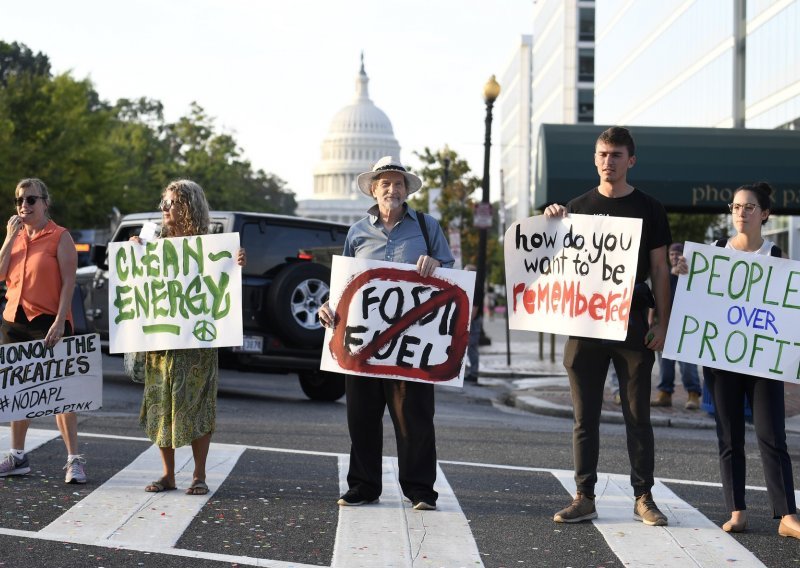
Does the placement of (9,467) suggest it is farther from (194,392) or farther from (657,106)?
(657,106)

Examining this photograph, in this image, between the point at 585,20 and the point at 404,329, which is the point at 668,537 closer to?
the point at 404,329

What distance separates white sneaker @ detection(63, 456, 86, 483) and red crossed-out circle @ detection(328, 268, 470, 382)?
5.52 feet

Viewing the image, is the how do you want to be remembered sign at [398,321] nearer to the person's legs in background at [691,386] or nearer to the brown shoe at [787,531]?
the brown shoe at [787,531]

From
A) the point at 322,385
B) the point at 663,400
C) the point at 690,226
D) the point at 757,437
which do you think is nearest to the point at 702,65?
the point at 690,226

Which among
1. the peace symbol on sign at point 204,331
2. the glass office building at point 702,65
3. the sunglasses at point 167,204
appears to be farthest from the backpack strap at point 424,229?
the glass office building at point 702,65

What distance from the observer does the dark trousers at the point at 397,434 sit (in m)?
7.64

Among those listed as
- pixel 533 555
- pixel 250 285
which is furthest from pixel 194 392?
pixel 250 285

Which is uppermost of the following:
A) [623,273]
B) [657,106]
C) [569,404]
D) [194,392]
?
[657,106]

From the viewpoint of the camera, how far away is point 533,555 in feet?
21.1

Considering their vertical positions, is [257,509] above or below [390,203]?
below

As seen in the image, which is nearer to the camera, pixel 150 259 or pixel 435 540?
pixel 435 540

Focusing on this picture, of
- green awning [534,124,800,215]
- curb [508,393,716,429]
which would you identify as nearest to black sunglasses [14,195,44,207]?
curb [508,393,716,429]

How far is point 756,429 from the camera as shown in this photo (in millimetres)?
7156

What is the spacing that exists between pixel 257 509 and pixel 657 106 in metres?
50.5
